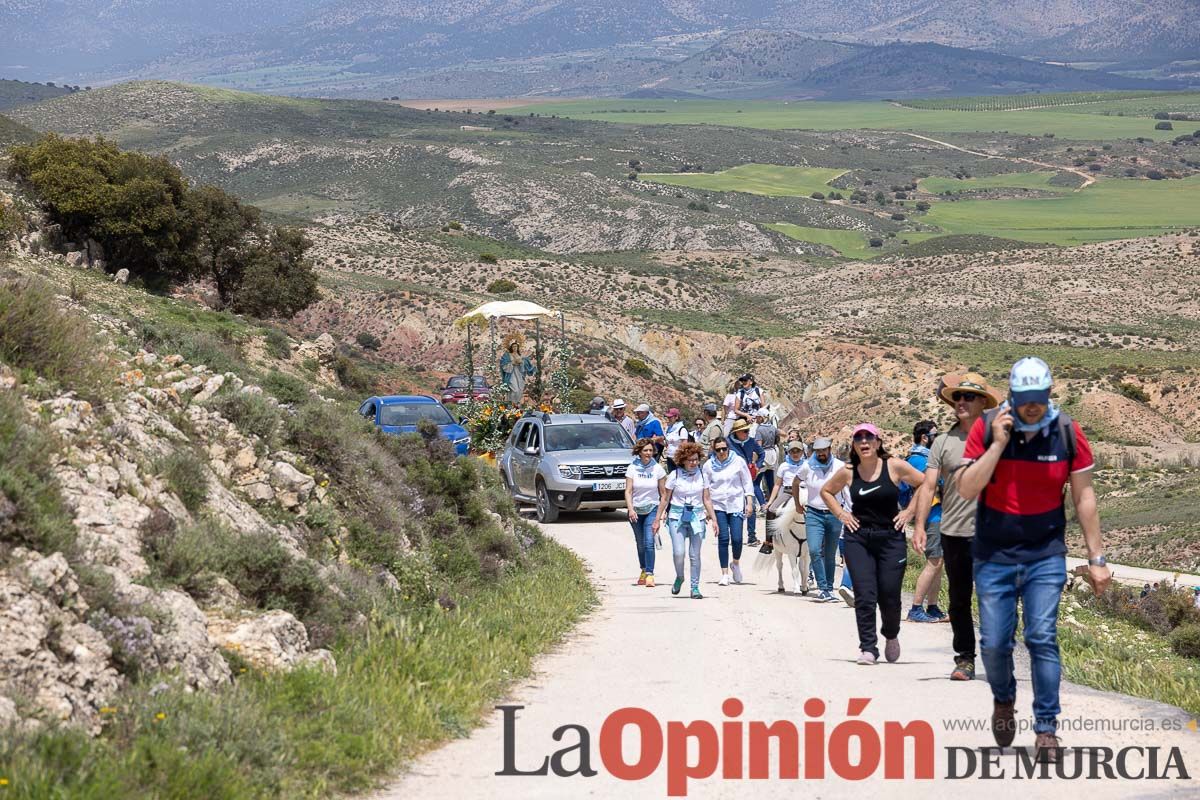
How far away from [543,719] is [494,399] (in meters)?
23.3

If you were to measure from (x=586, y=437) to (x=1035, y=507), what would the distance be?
16444mm

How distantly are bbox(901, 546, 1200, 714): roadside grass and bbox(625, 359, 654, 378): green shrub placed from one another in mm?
39544

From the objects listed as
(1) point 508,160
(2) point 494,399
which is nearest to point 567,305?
(2) point 494,399

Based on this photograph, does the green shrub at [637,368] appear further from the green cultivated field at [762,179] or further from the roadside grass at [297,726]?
the green cultivated field at [762,179]

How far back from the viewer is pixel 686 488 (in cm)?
1477

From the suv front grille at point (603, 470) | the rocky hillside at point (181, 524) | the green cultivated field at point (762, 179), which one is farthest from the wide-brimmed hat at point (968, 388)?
the green cultivated field at point (762, 179)

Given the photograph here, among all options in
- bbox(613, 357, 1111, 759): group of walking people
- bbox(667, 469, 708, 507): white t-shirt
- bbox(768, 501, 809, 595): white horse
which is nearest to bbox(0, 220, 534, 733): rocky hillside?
bbox(667, 469, 708, 507): white t-shirt

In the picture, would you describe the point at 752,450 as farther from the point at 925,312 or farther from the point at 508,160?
the point at 508,160

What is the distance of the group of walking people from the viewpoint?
756 cm

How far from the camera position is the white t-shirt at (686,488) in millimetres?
14773

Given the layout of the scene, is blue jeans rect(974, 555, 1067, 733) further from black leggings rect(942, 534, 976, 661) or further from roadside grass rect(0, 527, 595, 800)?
roadside grass rect(0, 527, 595, 800)

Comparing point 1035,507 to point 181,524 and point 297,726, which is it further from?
point 181,524

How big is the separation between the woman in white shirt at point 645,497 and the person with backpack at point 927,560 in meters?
2.93

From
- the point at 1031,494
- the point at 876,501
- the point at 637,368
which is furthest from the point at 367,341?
the point at 1031,494
